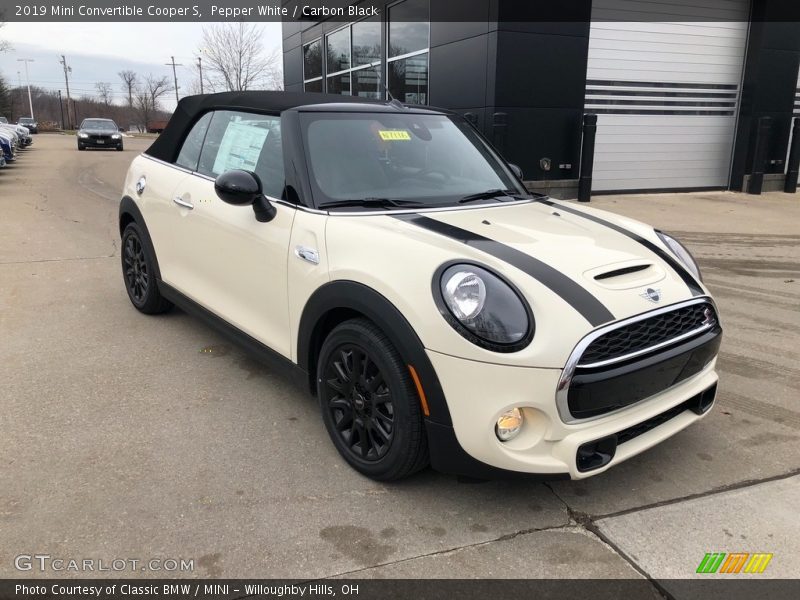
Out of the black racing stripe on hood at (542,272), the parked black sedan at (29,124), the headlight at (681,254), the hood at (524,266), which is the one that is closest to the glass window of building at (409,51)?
the headlight at (681,254)

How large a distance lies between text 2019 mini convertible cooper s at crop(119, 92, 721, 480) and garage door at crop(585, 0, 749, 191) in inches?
404

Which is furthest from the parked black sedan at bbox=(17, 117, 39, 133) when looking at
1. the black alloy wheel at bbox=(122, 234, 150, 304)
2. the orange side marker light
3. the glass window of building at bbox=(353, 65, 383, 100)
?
the orange side marker light

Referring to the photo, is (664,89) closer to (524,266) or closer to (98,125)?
(524,266)

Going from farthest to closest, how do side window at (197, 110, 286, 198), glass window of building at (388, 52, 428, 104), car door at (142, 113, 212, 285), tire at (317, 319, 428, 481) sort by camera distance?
glass window of building at (388, 52, 428, 104) → car door at (142, 113, 212, 285) → side window at (197, 110, 286, 198) → tire at (317, 319, 428, 481)

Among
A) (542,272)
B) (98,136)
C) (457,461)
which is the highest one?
(98,136)

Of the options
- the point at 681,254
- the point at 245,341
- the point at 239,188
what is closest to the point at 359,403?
the point at 245,341

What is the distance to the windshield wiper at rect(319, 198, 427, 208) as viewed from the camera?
3.06 metres

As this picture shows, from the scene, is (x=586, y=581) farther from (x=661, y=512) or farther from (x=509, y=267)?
(x=509, y=267)

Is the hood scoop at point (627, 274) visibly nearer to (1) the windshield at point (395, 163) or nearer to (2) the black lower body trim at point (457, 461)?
(2) the black lower body trim at point (457, 461)

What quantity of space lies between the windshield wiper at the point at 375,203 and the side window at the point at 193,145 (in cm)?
154

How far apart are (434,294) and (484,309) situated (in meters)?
0.19

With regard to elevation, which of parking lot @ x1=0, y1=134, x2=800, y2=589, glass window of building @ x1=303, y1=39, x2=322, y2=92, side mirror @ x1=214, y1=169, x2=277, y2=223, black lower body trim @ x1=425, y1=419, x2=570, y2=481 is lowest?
parking lot @ x1=0, y1=134, x2=800, y2=589

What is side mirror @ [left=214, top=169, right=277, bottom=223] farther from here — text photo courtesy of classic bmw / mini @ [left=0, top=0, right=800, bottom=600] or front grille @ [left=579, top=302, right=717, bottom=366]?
front grille @ [left=579, top=302, right=717, bottom=366]

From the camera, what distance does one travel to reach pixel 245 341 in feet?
11.7
